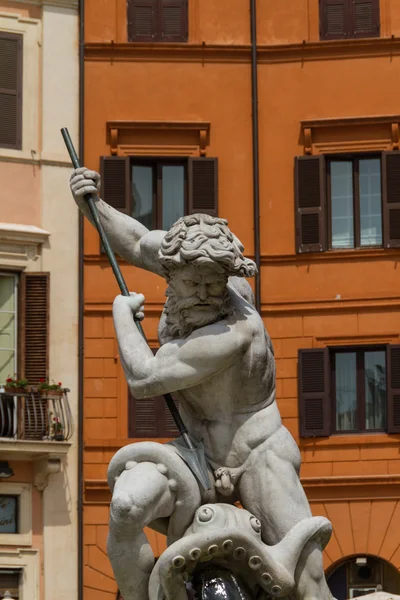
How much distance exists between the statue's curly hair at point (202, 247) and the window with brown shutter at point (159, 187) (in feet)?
82.2

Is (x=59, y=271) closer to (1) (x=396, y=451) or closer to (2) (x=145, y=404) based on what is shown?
(2) (x=145, y=404)

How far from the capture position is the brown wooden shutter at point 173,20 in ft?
121

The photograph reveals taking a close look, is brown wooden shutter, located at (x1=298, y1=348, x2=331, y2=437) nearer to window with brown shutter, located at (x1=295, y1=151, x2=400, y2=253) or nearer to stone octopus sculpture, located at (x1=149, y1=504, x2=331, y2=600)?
window with brown shutter, located at (x1=295, y1=151, x2=400, y2=253)

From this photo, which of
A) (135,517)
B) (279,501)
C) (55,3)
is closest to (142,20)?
(55,3)

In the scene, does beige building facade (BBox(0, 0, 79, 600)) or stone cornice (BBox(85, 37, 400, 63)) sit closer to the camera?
beige building facade (BBox(0, 0, 79, 600))

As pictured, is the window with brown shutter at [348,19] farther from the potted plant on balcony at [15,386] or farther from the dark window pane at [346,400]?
the potted plant on balcony at [15,386]

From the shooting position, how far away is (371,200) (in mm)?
36125

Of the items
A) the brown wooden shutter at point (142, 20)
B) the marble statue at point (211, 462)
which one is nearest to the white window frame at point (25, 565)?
the brown wooden shutter at point (142, 20)

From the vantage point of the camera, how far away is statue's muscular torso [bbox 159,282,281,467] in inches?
430

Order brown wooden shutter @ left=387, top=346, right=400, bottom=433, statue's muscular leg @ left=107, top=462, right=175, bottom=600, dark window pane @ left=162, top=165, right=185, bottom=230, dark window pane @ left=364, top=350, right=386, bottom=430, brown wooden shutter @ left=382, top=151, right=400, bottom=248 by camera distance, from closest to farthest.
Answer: statue's muscular leg @ left=107, top=462, right=175, bottom=600 → brown wooden shutter @ left=387, top=346, right=400, bottom=433 → dark window pane @ left=364, top=350, right=386, bottom=430 → brown wooden shutter @ left=382, top=151, right=400, bottom=248 → dark window pane @ left=162, top=165, right=185, bottom=230

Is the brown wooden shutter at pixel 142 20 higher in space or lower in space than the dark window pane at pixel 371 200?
higher

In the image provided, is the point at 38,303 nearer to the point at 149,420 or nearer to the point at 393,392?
the point at 149,420

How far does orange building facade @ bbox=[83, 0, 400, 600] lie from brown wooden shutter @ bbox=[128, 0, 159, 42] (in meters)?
0.03

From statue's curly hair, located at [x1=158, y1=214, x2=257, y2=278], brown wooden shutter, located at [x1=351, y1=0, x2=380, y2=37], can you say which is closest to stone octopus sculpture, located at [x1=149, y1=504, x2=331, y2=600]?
statue's curly hair, located at [x1=158, y1=214, x2=257, y2=278]
